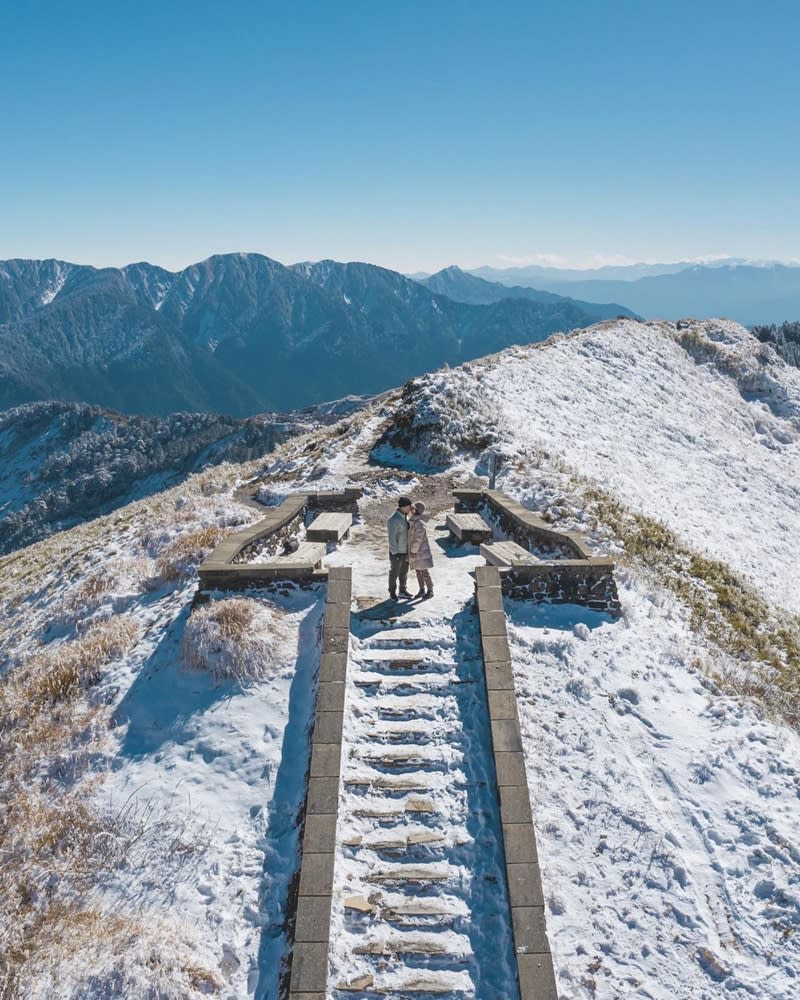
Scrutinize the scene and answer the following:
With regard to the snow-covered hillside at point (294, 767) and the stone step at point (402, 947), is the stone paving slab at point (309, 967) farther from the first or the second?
the stone step at point (402, 947)

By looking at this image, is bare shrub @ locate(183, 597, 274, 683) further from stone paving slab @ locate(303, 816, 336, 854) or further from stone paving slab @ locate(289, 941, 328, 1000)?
stone paving slab @ locate(289, 941, 328, 1000)

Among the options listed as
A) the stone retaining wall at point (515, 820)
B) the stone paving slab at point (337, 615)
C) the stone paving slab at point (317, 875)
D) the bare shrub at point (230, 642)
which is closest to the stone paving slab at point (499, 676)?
the stone retaining wall at point (515, 820)

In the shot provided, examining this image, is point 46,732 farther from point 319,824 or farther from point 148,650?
point 319,824

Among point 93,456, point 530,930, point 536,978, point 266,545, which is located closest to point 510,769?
point 530,930

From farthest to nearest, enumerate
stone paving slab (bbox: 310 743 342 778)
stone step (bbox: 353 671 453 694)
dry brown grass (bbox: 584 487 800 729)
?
1. dry brown grass (bbox: 584 487 800 729)
2. stone step (bbox: 353 671 453 694)
3. stone paving slab (bbox: 310 743 342 778)

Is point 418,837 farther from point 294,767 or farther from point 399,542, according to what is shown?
point 399,542

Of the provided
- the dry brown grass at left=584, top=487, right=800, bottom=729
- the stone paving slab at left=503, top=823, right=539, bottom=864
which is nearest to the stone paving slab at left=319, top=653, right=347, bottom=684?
the stone paving slab at left=503, top=823, right=539, bottom=864
